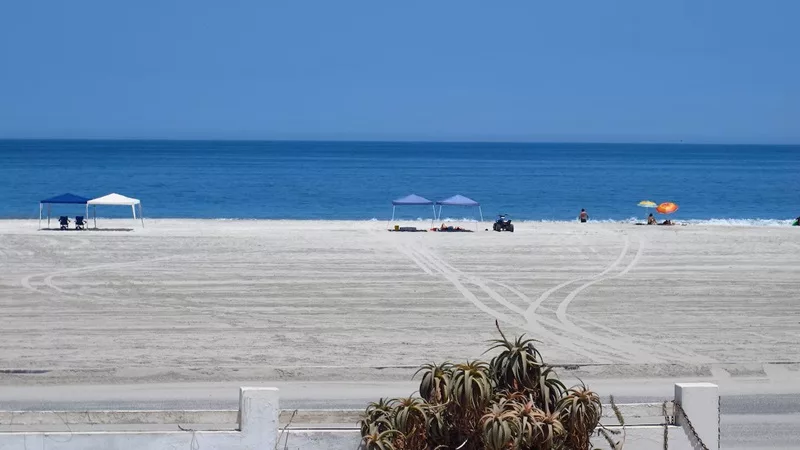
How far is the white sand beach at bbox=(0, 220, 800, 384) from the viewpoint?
18000mm

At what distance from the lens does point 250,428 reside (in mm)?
8578

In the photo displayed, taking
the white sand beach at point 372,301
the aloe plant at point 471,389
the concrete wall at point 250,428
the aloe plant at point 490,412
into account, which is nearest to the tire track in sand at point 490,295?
the white sand beach at point 372,301

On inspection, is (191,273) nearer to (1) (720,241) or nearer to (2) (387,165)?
(1) (720,241)

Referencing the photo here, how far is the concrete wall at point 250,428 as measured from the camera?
8.46 meters

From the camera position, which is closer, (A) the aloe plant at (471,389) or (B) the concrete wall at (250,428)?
(A) the aloe plant at (471,389)

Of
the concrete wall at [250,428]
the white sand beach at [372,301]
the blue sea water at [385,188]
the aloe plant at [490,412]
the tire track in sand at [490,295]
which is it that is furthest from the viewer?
the blue sea water at [385,188]

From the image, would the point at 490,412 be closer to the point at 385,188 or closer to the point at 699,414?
the point at 699,414

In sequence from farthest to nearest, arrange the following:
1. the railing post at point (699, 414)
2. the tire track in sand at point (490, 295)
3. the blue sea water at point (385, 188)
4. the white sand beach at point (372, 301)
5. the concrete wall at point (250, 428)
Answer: the blue sea water at point (385, 188)
the tire track in sand at point (490, 295)
the white sand beach at point (372, 301)
the railing post at point (699, 414)
the concrete wall at point (250, 428)

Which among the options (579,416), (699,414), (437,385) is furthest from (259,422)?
(699,414)

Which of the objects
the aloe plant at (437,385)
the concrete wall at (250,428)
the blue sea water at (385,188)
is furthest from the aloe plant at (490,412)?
the blue sea water at (385,188)

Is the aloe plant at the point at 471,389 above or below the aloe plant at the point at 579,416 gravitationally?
above

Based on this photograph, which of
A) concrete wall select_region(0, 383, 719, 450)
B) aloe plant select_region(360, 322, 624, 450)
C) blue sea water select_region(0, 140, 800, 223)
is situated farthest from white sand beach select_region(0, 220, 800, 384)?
blue sea water select_region(0, 140, 800, 223)

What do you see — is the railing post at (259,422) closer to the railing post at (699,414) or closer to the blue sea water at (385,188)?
the railing post at (699,414)

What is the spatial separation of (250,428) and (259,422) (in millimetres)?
79
